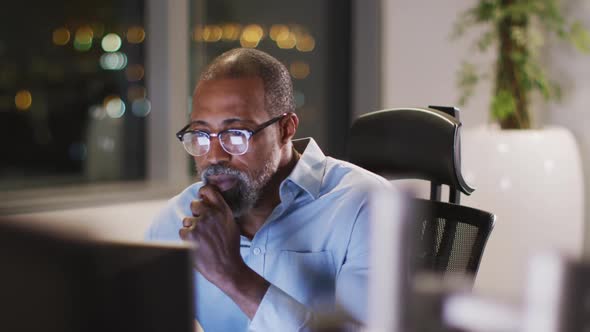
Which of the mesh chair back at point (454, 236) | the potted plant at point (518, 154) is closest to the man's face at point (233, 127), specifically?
the mesh chair back at point (454, 236)

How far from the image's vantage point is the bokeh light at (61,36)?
2791 millimetres

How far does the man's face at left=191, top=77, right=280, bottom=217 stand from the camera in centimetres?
122

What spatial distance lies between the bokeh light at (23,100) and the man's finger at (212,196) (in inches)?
70.8

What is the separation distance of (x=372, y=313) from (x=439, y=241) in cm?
100

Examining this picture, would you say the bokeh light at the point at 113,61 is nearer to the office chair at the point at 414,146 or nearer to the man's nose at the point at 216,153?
the office chair at the point at 414,146

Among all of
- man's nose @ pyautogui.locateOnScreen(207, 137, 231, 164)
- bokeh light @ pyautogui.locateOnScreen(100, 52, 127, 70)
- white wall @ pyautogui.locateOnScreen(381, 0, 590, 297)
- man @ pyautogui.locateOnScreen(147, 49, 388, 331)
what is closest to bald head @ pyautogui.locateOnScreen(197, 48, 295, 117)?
man @ pyautogui.locateOnScreen(147, 49, 388, 331)

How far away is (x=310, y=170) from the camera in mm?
1338

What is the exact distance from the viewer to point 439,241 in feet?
4.83

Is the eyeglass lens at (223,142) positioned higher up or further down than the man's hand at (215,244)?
higher up

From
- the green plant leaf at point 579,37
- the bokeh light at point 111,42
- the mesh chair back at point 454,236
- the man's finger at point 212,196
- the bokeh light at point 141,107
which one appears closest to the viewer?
the man's finger at point 212,196

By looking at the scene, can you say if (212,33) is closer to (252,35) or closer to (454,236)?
(252,35)

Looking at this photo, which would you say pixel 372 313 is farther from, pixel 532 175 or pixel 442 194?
pixel 532 175

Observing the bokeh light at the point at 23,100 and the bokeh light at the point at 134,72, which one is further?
the bokeh light at the point at 134,72

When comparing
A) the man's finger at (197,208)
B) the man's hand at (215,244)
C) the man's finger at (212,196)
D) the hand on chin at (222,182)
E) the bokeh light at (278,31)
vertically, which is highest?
the bokeh light at (278,31)
